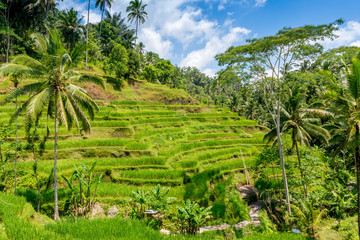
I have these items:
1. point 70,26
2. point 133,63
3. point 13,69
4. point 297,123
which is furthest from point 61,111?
point 70,26

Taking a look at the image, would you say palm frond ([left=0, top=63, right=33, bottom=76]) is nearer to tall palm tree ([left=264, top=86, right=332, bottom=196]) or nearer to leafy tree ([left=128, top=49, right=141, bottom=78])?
tall palm tree ([left=264, top=86, right=332, bottom=196])

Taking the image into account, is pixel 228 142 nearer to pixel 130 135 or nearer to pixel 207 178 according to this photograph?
pixel 207 178

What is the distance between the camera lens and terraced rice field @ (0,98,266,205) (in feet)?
33.7

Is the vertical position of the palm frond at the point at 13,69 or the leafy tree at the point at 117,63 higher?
the leafy tree at the point at 117,63

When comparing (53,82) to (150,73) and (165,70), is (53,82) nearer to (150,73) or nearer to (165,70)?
(150,73)

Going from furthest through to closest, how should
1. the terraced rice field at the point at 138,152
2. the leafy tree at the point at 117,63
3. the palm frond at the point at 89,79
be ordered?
the leafy tree at the point at 117,63 → the terraced rice field at the point at 138,152 → the palm frond at the point at 89,79

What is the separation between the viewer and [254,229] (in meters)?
8.41

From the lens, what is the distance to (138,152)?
12.8 meters

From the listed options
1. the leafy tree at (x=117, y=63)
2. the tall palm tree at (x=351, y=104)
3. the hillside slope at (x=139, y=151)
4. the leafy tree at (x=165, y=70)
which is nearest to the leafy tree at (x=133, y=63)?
the leafy tree at (x=117, y=63)

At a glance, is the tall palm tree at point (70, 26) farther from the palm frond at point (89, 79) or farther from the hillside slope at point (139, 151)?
the palm frond at point (89, 79)

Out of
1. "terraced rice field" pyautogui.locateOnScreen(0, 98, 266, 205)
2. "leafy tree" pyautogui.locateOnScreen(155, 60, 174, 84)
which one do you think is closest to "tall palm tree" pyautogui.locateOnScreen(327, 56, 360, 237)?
"terraced rice field" pyautogui.locateOnScreen(0, 98, 266, 205)

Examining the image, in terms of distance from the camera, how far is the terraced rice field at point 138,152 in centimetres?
1028

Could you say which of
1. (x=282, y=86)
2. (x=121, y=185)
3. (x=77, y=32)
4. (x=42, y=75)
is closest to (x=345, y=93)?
(x=282, y=86)

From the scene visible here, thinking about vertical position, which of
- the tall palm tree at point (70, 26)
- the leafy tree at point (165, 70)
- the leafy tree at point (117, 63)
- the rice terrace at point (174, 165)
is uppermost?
the tall palm tree at point (70, 26)
